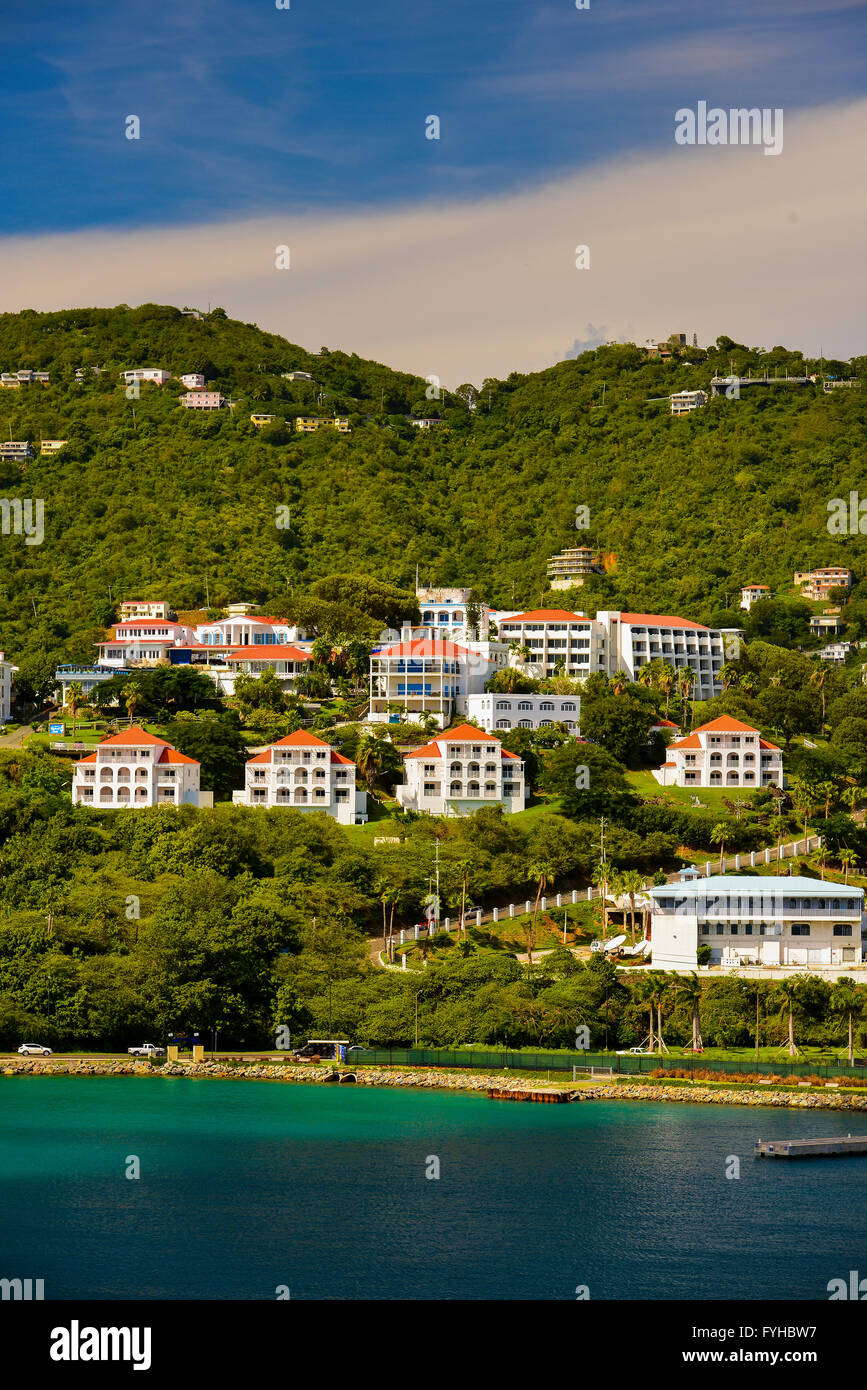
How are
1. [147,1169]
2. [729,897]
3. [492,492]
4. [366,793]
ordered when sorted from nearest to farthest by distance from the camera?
1. [147,1169]
2. [729,897]
3. [366,793]
4. [492,492]

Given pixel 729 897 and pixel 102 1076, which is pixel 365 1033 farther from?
pixel 729 897

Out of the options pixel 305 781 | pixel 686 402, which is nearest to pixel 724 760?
pixel 305 781

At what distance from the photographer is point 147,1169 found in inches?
1598

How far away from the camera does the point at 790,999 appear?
173 feet

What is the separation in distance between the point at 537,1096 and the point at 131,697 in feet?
126

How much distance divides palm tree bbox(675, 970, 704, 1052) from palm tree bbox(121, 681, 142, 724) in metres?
34.0

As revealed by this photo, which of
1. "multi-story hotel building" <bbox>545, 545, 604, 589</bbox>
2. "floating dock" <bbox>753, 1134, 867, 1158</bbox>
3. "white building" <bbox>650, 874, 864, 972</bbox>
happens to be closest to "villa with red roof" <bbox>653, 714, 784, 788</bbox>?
"white building" <bbox>650, 874, 864, 972</bbox>

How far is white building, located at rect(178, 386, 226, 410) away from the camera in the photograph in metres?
152

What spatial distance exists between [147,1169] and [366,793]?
110 ft

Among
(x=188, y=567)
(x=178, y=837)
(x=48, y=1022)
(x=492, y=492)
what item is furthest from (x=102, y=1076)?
(x=492, y=492)

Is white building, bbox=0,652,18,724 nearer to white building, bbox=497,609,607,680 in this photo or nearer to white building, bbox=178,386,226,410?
white building, bbox=497,609,607,680

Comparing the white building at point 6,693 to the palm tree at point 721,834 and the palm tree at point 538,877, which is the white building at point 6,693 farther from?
the palm tree at point 721,834

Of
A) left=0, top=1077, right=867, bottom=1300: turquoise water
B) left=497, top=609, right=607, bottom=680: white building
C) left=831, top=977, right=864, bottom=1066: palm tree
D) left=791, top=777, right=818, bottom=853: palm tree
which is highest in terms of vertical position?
left=497, top=609, right=607, bottom=680: white building

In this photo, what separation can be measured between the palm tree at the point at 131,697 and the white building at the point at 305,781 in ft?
33.9
